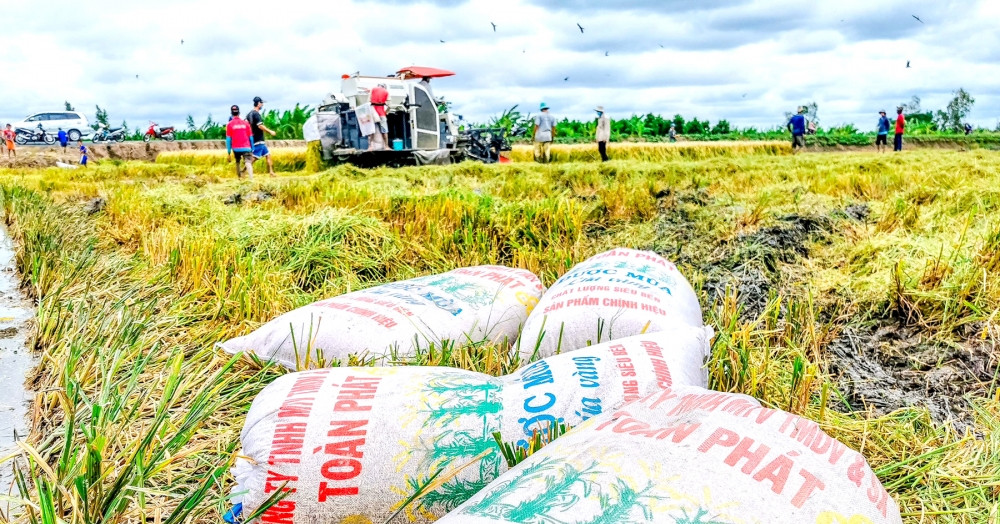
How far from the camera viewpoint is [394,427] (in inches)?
60.1

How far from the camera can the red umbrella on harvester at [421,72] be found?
562 inches

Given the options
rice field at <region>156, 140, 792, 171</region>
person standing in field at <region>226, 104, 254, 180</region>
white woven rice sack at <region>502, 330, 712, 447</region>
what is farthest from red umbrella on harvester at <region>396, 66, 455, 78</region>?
white woven rice sack at <region>502, 330, 712, 447</region>

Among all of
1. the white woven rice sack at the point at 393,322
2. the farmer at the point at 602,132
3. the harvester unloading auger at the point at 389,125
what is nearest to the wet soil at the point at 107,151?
the harvester unloading auger at the point at 389,125

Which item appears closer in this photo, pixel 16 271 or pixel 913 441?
pixel 913 441

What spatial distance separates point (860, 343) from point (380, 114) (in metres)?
10.2

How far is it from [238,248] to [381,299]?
65.6 inches

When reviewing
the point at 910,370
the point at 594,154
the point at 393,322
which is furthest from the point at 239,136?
the point at 910,370

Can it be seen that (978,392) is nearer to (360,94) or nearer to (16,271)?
(16,271)

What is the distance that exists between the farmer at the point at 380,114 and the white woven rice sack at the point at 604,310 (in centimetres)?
983

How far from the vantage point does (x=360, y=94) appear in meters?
13.0

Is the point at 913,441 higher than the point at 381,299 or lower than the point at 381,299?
lower

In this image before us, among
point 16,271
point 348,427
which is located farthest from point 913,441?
point 16,271

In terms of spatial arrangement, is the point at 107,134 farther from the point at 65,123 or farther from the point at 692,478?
the point at 692,478

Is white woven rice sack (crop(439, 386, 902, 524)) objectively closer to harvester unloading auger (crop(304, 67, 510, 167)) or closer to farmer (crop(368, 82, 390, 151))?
farmer (crop(368, 82, 390, 151))
